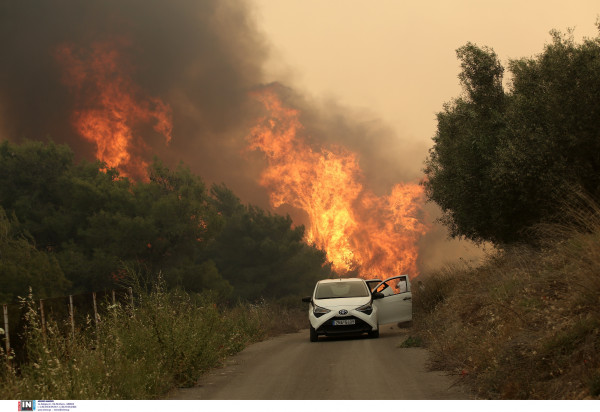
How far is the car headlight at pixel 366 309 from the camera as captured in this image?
2069 cm

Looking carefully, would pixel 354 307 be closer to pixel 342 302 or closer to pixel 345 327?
pixel 342 302

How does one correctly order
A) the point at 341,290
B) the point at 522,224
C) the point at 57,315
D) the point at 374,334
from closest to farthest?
the point at 57,315, the point at 374,334, the point at 341,290, the point at 522,224

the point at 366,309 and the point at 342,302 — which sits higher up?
the point at 342,302

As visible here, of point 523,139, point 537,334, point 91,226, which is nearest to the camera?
point 537,334

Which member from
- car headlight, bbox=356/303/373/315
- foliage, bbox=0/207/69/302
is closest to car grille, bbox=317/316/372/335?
car headlight, bbox=356/303/373/315

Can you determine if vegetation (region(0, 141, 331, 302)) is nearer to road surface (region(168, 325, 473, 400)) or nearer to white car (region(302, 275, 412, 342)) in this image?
white car (region(302, 275, 412, 342))

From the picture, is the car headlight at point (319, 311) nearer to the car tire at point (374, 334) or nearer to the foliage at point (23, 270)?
the car tire at point (374, 334)

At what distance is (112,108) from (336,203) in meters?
24.6

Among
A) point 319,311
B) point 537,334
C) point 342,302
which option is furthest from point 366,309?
point 537,334

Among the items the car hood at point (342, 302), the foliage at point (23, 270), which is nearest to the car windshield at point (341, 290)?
the car hood at point (342, 302)

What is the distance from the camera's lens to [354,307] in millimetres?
20594

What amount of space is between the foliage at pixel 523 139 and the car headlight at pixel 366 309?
17.5 ft

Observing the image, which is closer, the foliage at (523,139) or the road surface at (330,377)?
the road surface at (330,377)

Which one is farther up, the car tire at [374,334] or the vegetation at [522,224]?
the vegetation at [522,224]
